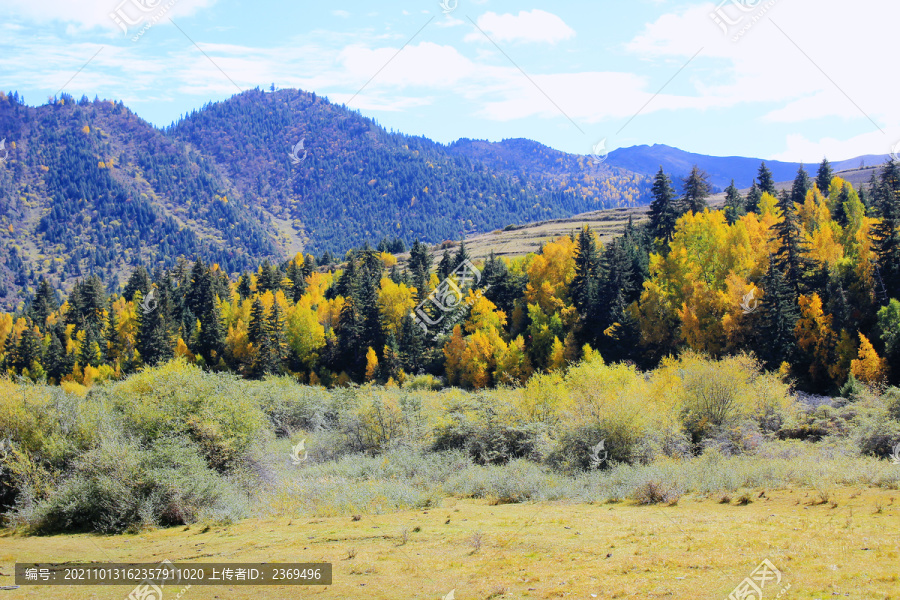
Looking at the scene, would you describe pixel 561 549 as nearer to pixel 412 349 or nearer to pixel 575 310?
pixel 575 310

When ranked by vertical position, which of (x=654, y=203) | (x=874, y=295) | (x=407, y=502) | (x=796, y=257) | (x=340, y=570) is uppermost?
(x=654, y=203)

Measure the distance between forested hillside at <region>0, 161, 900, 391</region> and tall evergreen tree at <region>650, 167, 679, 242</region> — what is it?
0.29 m

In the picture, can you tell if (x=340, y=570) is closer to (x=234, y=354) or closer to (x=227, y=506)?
(x=227, y=506)

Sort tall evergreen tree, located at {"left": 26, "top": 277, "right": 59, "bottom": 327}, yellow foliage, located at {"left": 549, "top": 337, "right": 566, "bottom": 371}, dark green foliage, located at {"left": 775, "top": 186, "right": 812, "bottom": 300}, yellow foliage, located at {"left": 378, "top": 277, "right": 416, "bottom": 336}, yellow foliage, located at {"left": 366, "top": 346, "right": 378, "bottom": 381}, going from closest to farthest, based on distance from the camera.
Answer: dark green foliage, located at {"left": 775, "top": 186, "right": 812, "bottom": 300}, yellow foliage, located at {"left": 549, "top": 337, "right": 566, "bottom": 371}, yellow foliage, located at {"left": 366, "top": 346, "right": 378, "bottom": 381}, yellow foliage, located at {"left": 378, "top": 277, "right": 416, "bottom": 336}, tall evergreen tree, located at {"left": 26, "top": 277, "right": 59, "bottom": 327}

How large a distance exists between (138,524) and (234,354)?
68064 millimetres

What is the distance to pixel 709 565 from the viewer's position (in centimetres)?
1494

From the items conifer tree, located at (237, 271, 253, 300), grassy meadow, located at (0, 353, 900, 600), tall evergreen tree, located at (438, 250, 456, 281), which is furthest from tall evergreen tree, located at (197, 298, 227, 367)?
grassy meadow, located at (0, 353, 900, 600)

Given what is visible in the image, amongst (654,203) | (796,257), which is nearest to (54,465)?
(796,257)

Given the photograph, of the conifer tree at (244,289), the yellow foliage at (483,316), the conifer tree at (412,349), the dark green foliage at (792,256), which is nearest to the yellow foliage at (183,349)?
the conifer tree at (244,289)

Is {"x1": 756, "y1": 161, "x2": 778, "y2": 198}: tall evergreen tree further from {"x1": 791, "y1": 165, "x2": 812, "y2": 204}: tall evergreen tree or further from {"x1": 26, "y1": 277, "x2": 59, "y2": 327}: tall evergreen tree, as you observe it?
{"x1": 26, "y1": 277, "x2": 59, "y2": 327}: tall evergreen tree

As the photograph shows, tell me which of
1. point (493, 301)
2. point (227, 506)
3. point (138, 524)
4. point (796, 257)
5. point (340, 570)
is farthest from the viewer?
point (493, 301)

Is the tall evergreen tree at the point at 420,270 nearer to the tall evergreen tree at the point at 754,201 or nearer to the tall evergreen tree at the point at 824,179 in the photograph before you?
the tall evergreen tree at the point at 754,201

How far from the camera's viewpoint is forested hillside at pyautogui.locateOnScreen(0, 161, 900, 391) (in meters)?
54.1

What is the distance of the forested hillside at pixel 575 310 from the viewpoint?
177 ft
